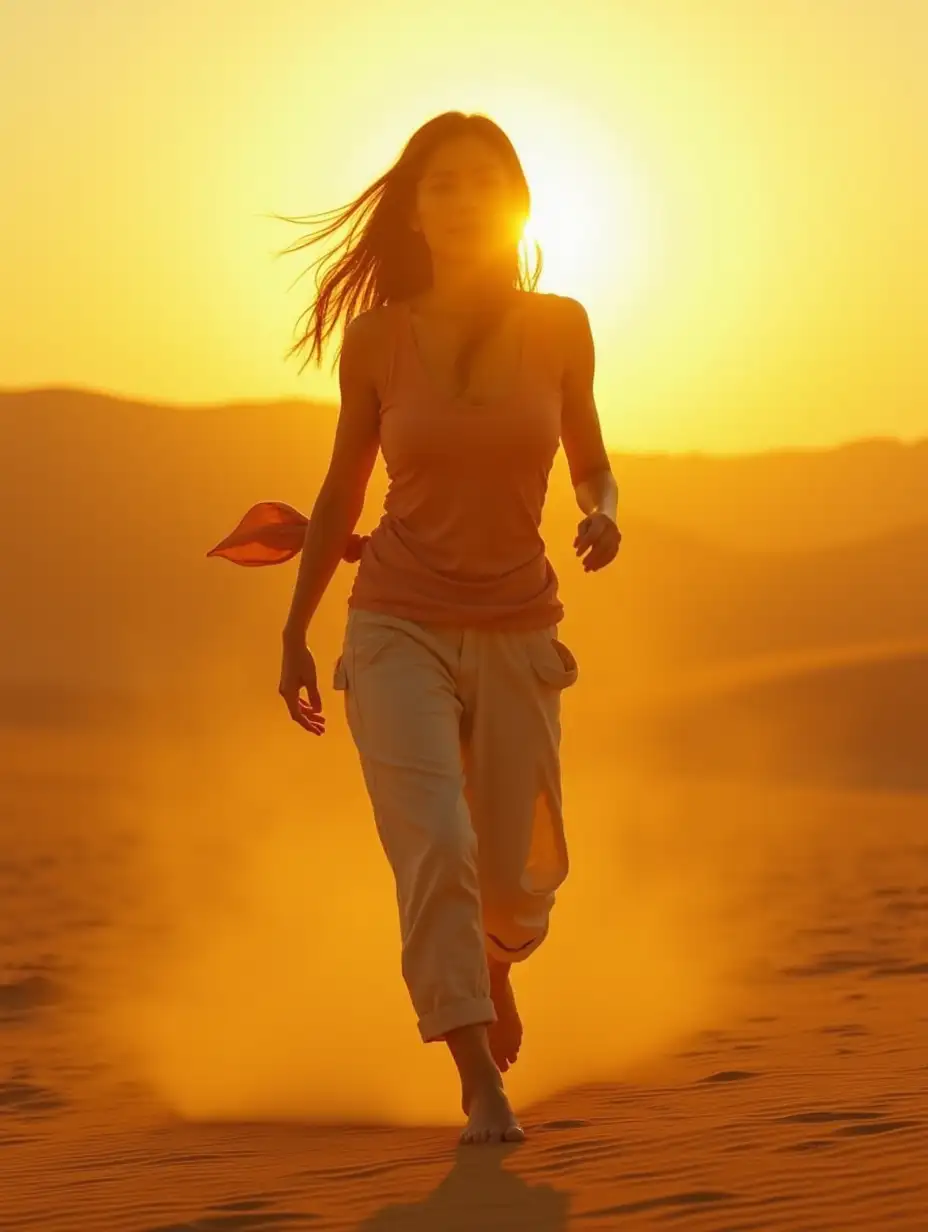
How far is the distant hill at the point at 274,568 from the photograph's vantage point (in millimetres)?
44469

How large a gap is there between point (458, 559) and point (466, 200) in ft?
2.85

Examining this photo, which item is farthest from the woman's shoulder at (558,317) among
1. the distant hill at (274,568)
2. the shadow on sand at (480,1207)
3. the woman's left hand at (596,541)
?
the distant hill at (274,568)

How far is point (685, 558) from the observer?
60.3 m

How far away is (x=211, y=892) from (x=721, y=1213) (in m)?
8.80

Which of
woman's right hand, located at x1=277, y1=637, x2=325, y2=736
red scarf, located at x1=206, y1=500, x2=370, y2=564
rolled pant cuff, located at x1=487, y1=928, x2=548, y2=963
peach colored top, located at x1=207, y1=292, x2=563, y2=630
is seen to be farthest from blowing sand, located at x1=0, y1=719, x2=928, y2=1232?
red scarf, located at x1=206, y1=500, x2=370, y2=564

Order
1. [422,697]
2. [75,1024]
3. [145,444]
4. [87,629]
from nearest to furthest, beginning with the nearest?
1. [422,697]
2. [75,1024]
3. [87,629]
4. [145,444]

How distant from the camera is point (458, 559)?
17.2ft

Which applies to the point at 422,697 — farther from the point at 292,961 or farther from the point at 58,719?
the point at 58,719

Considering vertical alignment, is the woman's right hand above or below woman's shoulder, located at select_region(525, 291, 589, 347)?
below

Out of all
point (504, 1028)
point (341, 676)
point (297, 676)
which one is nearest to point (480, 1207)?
point (504, 1028)

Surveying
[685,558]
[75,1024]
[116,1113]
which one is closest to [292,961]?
[75,1024]

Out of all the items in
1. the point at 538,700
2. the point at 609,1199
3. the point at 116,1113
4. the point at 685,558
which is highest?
the point at 538,700

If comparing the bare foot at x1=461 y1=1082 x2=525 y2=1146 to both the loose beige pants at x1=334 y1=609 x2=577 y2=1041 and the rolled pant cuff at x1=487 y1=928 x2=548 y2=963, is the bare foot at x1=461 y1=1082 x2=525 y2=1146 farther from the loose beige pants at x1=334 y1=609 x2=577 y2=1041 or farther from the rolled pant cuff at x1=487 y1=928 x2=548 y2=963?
the rolled pant cuff at x1=487 y1=928 x2=548 y2=963

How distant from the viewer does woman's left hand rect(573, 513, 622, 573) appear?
5.08 m
